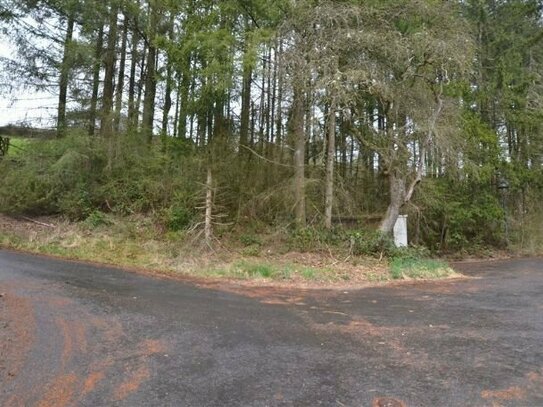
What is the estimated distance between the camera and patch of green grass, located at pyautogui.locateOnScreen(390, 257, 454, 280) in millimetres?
10933

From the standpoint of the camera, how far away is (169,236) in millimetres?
13500

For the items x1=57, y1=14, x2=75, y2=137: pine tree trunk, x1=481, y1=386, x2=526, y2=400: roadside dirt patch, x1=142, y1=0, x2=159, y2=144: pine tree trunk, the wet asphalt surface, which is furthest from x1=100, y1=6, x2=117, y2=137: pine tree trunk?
x1=481, y1=386, x2=526, y2=400: roadside dirt patch

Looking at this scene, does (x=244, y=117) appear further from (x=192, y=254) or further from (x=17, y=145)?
→ (x=17, y=145)

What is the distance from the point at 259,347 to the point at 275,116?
13.8 m

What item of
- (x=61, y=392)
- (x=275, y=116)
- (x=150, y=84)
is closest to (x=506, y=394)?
(x=61, y=392)

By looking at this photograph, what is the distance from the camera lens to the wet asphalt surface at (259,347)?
364 centimetres

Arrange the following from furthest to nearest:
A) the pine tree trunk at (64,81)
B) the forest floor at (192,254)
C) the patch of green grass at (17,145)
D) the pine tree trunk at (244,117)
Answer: the patch of green grass at (17,145), the pine tree trunk at (64,81), the pine tree trunk at (244,117), the forest floor at (192,254)

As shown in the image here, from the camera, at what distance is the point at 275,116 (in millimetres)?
17641

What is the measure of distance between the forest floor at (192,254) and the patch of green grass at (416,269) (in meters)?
0.05

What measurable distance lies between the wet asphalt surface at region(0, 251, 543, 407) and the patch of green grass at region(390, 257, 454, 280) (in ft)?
9.08

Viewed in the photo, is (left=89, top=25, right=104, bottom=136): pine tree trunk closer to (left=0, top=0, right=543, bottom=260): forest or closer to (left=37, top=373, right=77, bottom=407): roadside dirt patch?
(left=0, top=0, right=543, bottom=260): forest

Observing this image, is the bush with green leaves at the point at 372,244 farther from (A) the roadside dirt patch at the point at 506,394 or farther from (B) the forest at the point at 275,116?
(A) the roadside dirt patch at the point at 506,394

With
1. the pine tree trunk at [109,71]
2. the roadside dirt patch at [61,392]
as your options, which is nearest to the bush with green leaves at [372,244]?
the roadside dirt patch at [61,392]

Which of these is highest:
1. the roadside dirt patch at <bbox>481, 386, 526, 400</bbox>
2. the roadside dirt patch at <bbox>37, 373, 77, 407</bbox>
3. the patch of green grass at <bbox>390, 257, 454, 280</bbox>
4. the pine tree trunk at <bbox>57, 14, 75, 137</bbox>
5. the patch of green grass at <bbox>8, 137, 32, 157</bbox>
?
the pine tree trunk at <bbox>57, 14, 75, 137</bbox>
